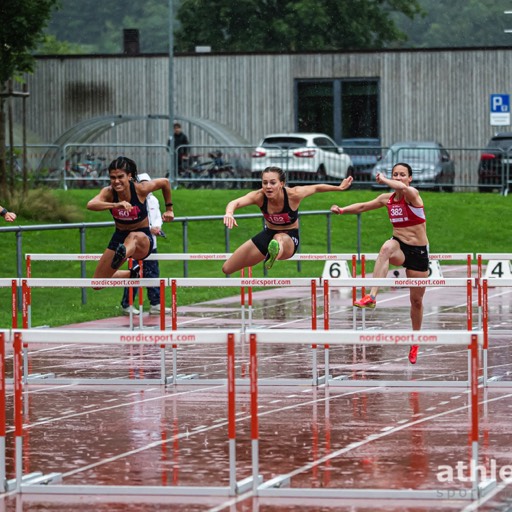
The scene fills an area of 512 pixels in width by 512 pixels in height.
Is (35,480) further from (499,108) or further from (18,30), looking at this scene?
(499,108)

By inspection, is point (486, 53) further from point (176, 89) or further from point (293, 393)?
point (293, 393)

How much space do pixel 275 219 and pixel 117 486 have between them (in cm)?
740

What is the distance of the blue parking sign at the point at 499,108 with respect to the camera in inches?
1858

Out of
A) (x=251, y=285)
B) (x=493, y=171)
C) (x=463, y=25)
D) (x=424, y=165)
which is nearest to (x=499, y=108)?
(x=493, y=171)

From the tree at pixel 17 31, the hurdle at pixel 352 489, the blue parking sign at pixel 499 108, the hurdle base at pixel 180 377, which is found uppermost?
the tree at pixel 17 31

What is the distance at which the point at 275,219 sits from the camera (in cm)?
1636

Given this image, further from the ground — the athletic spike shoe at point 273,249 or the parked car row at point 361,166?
the parked car row at point 361,166

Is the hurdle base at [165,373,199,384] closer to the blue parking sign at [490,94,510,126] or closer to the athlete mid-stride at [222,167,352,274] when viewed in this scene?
the athlete mid-stride at [222,167,352,274]

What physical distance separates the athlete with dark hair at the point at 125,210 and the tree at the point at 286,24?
2084 inches

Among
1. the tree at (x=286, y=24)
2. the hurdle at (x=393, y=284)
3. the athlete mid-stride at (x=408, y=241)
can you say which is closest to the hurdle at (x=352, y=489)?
the hurdle at (x=393, y=284)

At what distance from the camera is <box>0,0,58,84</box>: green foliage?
105ft

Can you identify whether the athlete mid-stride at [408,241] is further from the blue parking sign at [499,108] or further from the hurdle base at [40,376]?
the blue parking sign at [499,108]

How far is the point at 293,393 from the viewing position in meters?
13.4

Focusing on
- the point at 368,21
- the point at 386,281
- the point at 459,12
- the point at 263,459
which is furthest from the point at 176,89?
the point at 459,12
